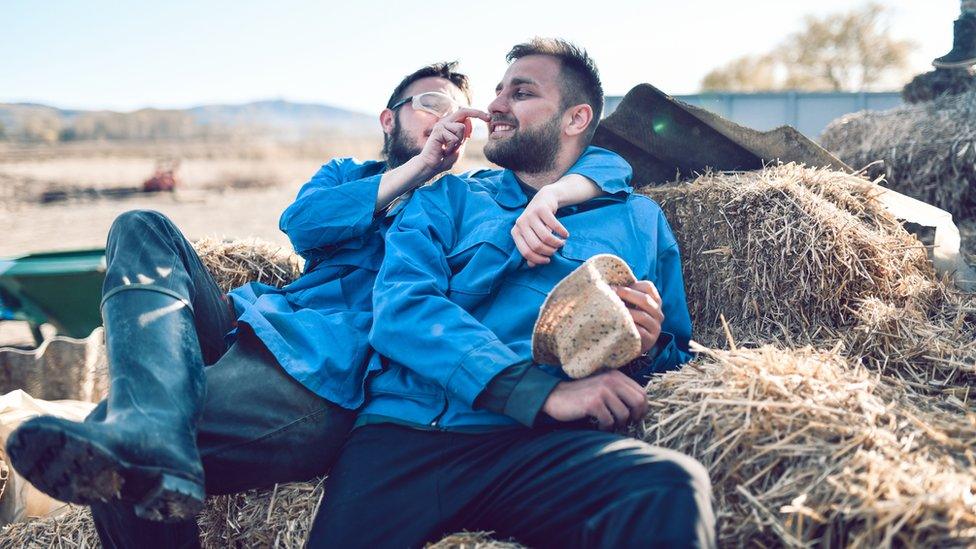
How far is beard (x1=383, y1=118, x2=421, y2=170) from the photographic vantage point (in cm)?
354

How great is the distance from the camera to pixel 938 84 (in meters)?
6.00

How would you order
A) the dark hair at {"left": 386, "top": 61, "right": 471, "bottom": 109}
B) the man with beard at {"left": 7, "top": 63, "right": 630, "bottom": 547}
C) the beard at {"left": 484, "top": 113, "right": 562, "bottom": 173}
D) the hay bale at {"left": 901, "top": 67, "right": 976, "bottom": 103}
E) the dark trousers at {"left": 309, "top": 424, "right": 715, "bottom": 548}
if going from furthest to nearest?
1. the hay bale at {"left": 901, "top": 67, "right": 976, "bottom": 103}
2. the dark hair at {"left": 386, "top": 61, "right": 471, "bottom": 109}
3. the beard at {"left": 484, "top": 113, "right": 562, "bottom": 173}
4. the man with beard at {"left": 7, "top": 63, "right": 630, "bottom": 547}
5. the dark trousers at {"left": 309, "top": 424, "right": 715, "bottom": 548}

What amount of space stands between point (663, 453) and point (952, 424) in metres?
0.86

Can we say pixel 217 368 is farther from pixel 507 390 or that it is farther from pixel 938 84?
pixel 938 84

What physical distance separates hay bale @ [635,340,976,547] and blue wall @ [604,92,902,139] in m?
7.59

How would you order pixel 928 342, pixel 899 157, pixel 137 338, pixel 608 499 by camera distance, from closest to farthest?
pixel 608 499, pixel 137 338, pixel 928 342, pixel 899 157

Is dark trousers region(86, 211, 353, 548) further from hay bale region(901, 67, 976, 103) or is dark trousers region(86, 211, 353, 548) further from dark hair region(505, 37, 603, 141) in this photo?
hay bale region(901, 67, 976, 103)

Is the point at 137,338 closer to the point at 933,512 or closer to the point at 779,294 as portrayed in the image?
the point at 933,512

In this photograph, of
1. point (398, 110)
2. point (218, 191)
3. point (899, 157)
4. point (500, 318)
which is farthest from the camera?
point (218, 191)

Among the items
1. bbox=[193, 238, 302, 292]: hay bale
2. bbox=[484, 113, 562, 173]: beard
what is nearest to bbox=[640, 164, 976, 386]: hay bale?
bbox=[484, 113, 562, 173]: beard

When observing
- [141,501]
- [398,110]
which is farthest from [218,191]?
[141,501]

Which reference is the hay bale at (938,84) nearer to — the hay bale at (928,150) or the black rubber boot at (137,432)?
the hay bale at (928,150)

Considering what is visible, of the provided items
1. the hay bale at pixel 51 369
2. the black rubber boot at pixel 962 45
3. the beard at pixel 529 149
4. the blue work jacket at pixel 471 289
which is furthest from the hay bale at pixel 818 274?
the hay bale at pixel 51 369

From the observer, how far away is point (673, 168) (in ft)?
12.5
